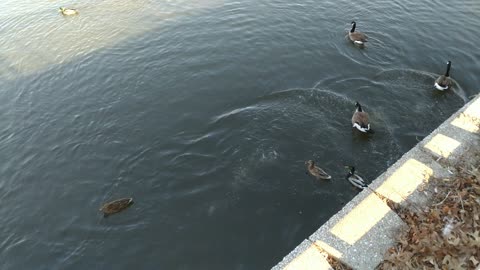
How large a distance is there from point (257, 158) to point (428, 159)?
5.40m

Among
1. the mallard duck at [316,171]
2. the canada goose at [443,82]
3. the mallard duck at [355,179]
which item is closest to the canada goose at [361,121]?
the mallard duck at [355,179]

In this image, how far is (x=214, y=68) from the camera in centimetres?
1825

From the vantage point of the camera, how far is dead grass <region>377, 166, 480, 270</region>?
7281mm

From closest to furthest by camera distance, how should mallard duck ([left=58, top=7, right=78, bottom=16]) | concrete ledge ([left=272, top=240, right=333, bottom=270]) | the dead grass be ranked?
the dead grass → concrete ledge ([left=272, top=240, right=333, bottom=270]) → mallard duck ([left=58, top=7, right=78, bottom=16])

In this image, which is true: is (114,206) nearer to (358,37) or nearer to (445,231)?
(445,231)

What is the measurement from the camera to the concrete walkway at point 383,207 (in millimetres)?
7938

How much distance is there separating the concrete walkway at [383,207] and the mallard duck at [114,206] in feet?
19.3

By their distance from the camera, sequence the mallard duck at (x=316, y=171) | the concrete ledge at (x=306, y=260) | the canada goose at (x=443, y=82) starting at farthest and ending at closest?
the canada goose at (x=443, y=82)
the mallard duck at (x=316, y=171)
the concrete ledge at (x=306, y=260)

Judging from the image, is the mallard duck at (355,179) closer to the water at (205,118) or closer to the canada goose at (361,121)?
the water at (205,118)

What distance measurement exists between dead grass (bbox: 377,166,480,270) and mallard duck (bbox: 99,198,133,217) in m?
7.70

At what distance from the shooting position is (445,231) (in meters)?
7.89

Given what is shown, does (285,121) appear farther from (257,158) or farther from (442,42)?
(442,42)

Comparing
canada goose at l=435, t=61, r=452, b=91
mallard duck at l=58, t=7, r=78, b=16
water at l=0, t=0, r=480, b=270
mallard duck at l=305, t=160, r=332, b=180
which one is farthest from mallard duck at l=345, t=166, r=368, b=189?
mallard duck at l=58, t=7, r=78, b=16

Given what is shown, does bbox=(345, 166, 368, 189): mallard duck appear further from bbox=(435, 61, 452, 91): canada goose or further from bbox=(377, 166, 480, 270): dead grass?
bbox=(435, 61, 452, 91): canada goose
